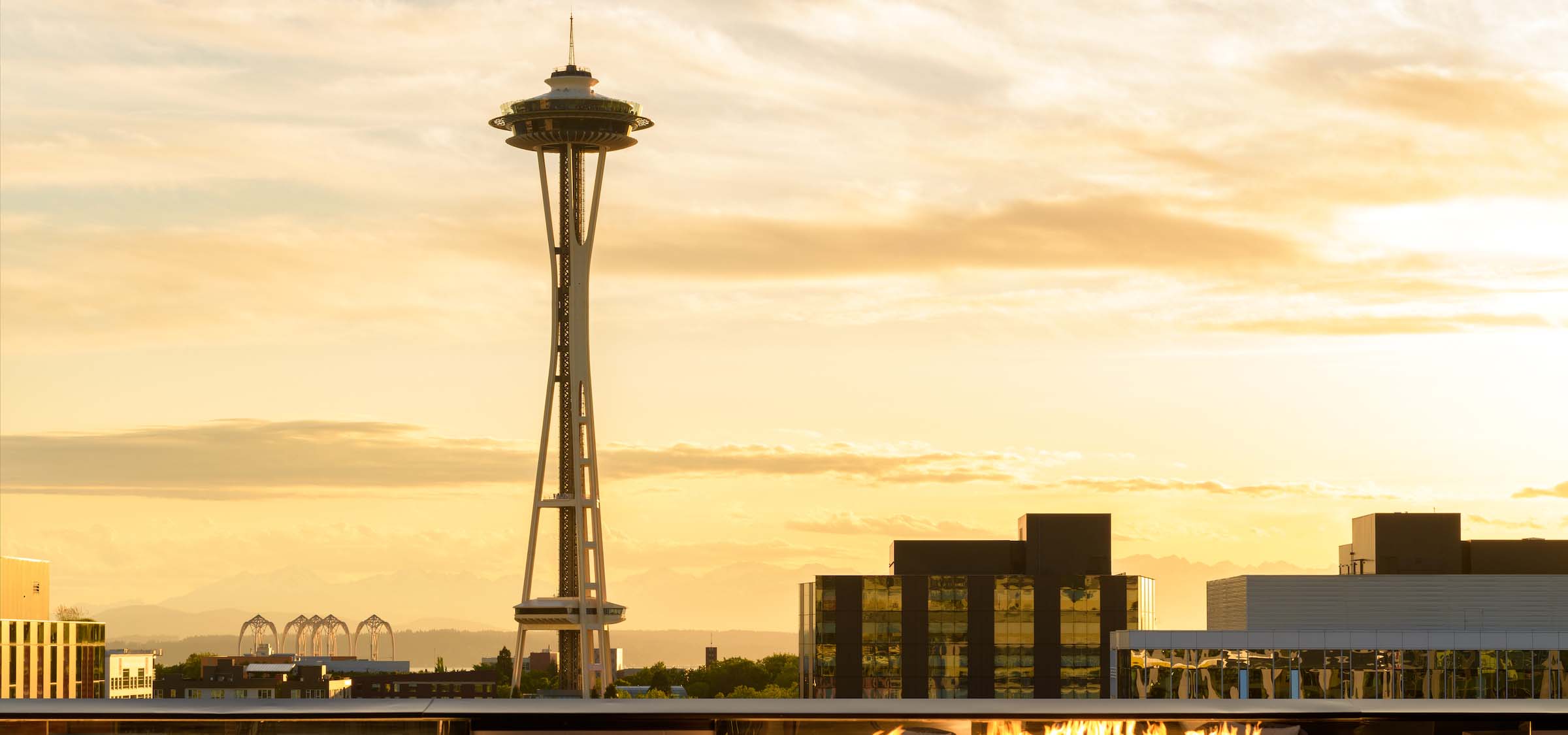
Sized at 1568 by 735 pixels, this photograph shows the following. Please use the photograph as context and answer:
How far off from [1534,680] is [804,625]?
197ft

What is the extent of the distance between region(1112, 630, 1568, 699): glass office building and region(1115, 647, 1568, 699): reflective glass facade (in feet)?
0.19

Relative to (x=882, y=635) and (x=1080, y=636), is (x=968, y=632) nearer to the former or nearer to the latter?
(x=882, y=635)

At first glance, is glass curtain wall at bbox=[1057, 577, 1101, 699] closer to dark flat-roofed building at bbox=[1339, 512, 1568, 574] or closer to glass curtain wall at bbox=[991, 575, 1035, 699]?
glass curtain wall at bbox=[991, 575, 1035, 699]

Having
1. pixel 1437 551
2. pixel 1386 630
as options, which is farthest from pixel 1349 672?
pixel 1437 551

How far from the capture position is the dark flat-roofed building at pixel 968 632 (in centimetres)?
15850

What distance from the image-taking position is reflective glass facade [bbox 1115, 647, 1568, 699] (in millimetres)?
126000

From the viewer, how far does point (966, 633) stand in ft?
522

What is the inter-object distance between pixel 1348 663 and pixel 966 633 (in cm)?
3842

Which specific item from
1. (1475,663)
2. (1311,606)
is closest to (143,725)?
(1475,663)

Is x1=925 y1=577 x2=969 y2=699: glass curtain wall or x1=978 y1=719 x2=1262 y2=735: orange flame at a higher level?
x1=978 y1=719 x2=1262 y2=735: orange flame

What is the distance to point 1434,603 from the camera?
14925cm

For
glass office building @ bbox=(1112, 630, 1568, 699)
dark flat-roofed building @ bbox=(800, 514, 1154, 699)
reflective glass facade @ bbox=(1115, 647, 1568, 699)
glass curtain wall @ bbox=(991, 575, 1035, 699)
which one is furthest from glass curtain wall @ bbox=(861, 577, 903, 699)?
reflective glass facade @ bbox=(1115, 647, 1568, 699)

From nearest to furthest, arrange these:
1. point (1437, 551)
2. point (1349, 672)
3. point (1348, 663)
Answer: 1. point (1349, 672)
2. point (1348, 663)
3. point (1437, 551)

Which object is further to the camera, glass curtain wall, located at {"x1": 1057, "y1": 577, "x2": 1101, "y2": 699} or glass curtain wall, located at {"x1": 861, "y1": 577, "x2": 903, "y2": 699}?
glass curtain wall, located at {"x1": 1057, "y1": 577, "x2": 1101, "y2": 699}
